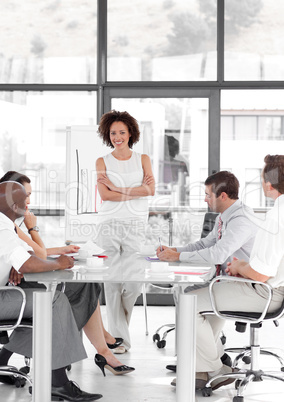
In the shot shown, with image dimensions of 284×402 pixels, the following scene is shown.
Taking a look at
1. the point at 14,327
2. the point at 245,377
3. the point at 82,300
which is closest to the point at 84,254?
the point at 82,300

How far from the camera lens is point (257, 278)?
127 inches

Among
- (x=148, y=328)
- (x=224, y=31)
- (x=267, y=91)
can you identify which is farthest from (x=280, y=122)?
(x=148, y=328)

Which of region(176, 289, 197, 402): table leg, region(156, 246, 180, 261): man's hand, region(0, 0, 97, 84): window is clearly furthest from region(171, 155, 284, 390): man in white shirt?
region(0, 0, 97, 84): window

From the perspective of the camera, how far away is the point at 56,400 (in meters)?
3.43

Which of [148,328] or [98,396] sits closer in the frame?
[98,396]

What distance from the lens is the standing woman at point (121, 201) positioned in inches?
177

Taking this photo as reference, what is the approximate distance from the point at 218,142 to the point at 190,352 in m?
3.79

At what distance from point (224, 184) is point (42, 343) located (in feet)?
5.14

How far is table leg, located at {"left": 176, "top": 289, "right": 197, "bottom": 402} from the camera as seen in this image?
301cm

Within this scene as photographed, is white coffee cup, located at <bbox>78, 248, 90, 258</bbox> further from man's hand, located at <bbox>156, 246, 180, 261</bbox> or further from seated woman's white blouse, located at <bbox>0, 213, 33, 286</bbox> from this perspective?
seated woman's white blouse, located at <bbox>0, 213, 33, 286</bbox>

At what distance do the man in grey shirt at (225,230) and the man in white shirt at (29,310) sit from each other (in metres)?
0.72

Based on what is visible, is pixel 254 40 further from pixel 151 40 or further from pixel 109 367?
pixel 109 367

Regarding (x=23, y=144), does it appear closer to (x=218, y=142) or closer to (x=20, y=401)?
(x=218, y=142)

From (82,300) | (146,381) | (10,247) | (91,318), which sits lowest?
(146,381)
